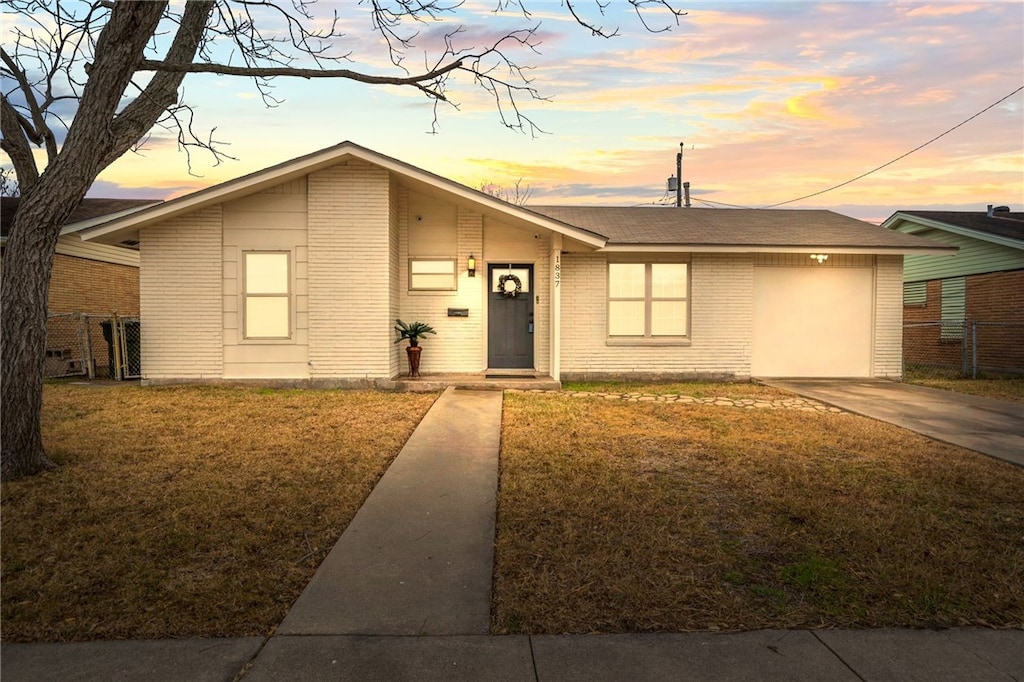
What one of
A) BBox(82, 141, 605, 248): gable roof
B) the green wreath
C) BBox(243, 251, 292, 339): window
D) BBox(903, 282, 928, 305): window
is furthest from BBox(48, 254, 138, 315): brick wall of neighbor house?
BBox(903, 282, 928, 305): window

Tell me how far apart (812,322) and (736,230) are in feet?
8.73

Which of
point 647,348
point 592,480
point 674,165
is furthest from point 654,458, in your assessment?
point 674,165

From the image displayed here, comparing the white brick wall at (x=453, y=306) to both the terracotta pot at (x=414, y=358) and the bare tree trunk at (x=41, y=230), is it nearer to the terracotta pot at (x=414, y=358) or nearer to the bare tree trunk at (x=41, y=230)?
the terracotta pot at (x=414, y=358)

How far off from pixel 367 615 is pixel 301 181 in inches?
389

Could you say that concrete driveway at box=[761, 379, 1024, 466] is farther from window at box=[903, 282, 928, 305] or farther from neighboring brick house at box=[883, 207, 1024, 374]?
window at box=[903, 282, 928, 305]

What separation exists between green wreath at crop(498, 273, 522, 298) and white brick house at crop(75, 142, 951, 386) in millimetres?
55

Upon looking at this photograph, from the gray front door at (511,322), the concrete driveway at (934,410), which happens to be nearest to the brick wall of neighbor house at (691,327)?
the gray front door at (511,322)

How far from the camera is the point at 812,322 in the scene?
13312 mm

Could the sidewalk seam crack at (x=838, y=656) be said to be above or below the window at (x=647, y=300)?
below

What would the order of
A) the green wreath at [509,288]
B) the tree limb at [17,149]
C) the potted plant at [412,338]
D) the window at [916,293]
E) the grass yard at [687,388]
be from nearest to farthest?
1. the tree limb at [17,149]
2. the grass yard at [687,388]
3. the potted plant at [412,338]
4. the green wreath at [509,288]
5. the window at [916,293]

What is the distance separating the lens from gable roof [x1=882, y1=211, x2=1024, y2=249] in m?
14.9

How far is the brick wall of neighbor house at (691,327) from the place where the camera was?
12758 millimetres

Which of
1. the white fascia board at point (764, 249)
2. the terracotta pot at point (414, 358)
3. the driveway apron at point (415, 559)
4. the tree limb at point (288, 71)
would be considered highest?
the tree limb at point (288, 71)

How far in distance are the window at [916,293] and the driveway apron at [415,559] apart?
1750 centimetres
